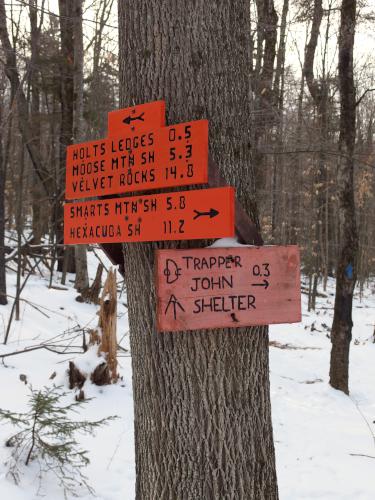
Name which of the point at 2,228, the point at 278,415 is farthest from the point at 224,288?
the point at 2,228

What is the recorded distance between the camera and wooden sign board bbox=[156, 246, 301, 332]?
6.25 feet

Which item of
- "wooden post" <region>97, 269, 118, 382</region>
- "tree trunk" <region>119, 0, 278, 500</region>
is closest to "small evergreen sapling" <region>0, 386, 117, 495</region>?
"tree trunk" <region>119, 0, 278, 500</region>

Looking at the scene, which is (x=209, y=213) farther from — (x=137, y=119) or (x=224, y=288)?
(x=137, y=119)

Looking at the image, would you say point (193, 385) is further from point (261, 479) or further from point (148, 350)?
point (261, 479)

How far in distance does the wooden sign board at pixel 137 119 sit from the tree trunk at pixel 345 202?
18.1 ft

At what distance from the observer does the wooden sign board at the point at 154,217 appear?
182cm

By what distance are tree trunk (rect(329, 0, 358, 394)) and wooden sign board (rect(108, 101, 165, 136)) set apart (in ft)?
18.1

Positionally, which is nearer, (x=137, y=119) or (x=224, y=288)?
(x=224, y=288)

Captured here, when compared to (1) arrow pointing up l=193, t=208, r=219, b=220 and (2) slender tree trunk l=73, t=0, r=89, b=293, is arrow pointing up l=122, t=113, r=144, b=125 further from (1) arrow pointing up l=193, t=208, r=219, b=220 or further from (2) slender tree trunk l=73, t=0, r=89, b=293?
(2) slender tree trunk l=73, t=0, r=89, b=293

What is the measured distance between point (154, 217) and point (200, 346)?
524 millimetres

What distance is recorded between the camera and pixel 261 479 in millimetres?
2084

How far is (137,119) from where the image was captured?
2.07 meters

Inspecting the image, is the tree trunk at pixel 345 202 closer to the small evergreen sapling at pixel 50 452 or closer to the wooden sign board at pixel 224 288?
the small evergreen sapling at pixel 50 452

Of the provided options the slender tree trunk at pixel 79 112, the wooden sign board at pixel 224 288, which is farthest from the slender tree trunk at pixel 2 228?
the wooden sign board at pixel 224 288
